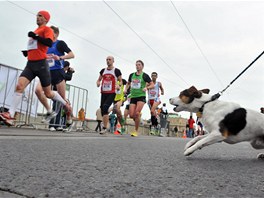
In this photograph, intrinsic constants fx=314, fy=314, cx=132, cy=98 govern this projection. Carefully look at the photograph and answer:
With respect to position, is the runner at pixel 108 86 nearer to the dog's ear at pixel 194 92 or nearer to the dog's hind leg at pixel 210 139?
the dog's ear at pixel 194 92

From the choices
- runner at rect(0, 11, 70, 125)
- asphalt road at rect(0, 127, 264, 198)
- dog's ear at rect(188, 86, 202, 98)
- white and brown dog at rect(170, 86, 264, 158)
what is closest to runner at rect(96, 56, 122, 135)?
runner at rect(0, 11, 70, 125)

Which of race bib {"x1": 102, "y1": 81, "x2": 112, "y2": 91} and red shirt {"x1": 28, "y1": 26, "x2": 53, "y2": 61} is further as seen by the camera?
race bib {"x1": 102, "y1": 81, "x2": 112, "y2": 91}

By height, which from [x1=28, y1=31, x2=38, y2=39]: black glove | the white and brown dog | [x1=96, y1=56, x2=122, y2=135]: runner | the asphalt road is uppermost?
[x1=28, y1=31, x2=38, y2=39]: black glove

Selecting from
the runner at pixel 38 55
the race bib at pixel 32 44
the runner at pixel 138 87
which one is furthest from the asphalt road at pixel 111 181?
the runner at pixel 138 87

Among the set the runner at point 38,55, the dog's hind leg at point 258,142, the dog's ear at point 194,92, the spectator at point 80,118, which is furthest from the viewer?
the spectator at point 80,118

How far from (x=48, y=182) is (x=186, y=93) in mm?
2644

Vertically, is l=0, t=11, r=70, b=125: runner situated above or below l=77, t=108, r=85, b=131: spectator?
above

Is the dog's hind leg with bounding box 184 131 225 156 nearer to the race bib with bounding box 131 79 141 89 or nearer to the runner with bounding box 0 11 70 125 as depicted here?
the runner with bounding box 0 11 70 125

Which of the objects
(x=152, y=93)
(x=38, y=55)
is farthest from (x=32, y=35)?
(x=152, y=93)

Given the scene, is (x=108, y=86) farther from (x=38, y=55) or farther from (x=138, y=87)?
(x=38, y=55)

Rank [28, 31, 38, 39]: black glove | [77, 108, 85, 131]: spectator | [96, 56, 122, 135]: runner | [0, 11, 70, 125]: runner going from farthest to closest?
[77, 108, 85, 131]: spectator
[96, 56, 122, 135]: runner
[0, 11, 70, 125]: runner
[28, 31, 38, 39]: black glove

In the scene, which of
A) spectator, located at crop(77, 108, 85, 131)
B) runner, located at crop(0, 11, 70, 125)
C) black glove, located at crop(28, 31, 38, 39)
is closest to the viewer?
black glove, located at crop(28, 31, 38, 39)

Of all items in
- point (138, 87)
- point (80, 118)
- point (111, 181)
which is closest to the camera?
point (111, 181)

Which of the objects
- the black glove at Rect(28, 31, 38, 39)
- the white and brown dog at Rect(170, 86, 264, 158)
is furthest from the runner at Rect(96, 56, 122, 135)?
the white and brown dog at Rect(170, 86, 264, 158)
